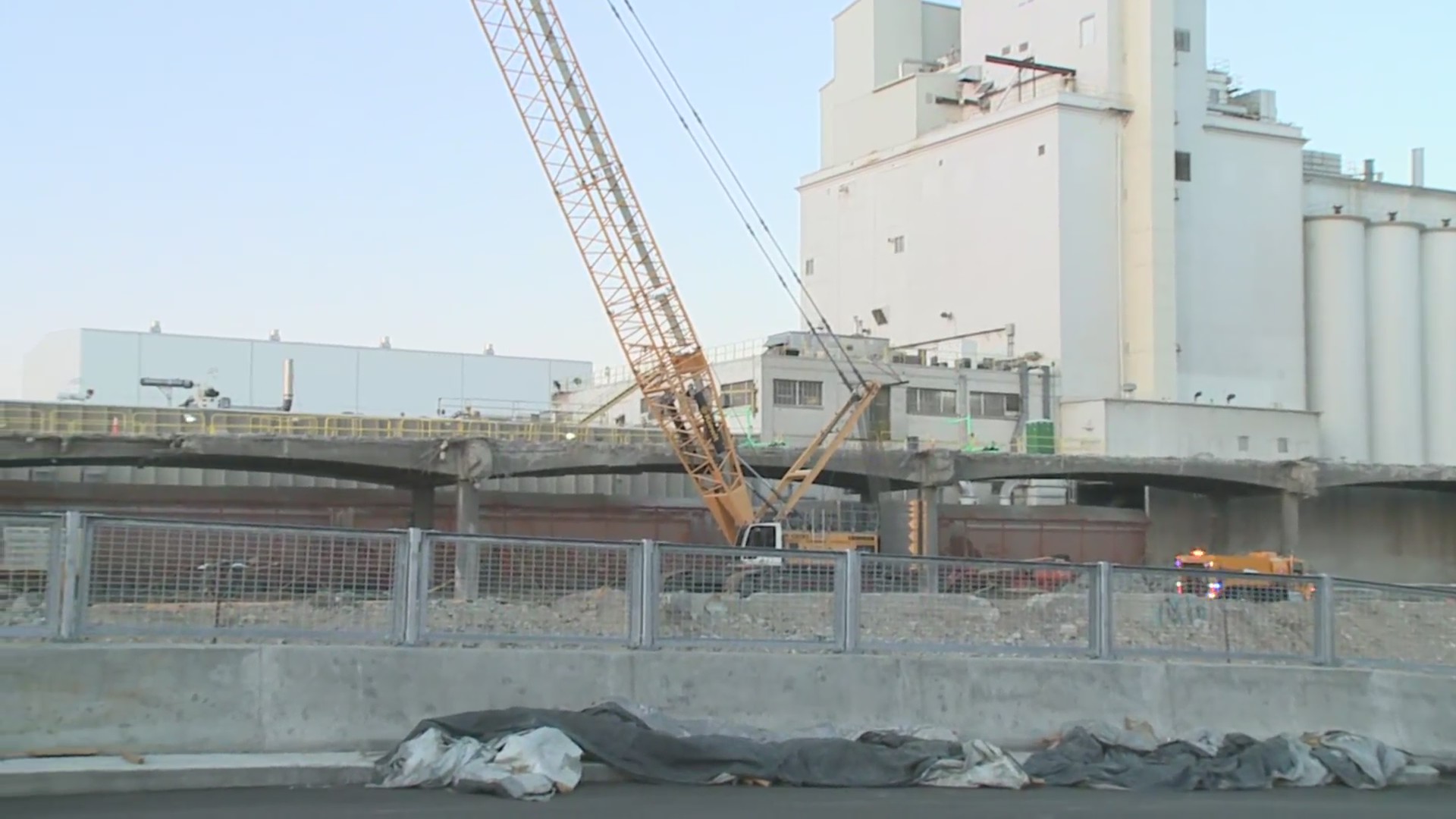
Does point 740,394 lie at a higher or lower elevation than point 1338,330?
lower

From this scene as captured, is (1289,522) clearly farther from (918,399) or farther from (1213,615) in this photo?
(1213,615)

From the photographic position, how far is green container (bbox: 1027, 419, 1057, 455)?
278 feet

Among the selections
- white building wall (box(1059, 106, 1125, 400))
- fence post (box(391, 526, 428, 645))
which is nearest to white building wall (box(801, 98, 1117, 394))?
white building wall (box(1059, 106, 1125, 400))

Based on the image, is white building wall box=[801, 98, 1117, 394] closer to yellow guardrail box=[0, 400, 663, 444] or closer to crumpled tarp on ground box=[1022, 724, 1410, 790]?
yellow guardrail box=[0, 400, 663, 444]

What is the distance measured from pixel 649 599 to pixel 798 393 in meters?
68.3

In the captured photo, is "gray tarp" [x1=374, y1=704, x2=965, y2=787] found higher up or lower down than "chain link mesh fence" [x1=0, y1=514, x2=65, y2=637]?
lower down

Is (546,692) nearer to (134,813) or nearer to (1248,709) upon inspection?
(134,813)

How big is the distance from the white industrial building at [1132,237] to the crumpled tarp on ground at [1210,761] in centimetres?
7121

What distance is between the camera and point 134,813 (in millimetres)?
10477

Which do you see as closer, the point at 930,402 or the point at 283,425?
the point at 283,425

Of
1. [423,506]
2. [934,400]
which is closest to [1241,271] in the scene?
[934,400]

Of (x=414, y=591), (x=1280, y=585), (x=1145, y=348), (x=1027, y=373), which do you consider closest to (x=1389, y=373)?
(x=1145, y=348)

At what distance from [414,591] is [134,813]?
314 cm

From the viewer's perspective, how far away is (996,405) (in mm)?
86250
